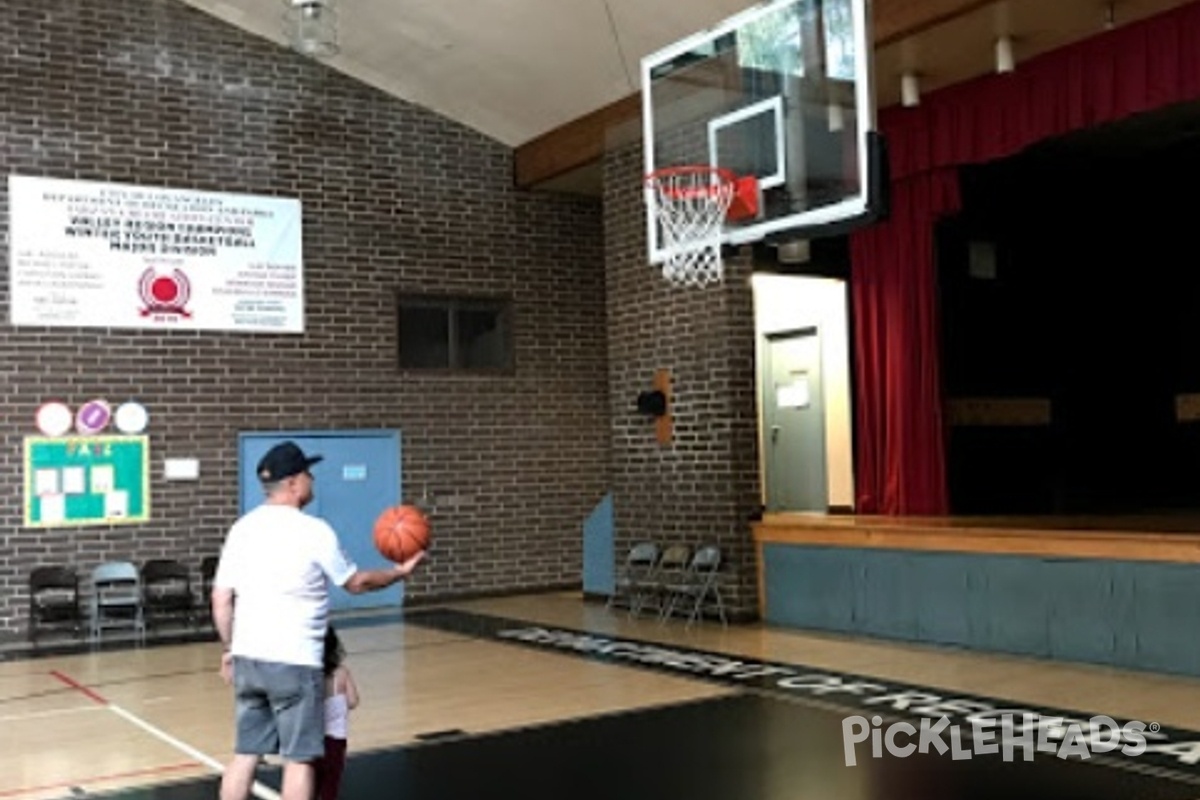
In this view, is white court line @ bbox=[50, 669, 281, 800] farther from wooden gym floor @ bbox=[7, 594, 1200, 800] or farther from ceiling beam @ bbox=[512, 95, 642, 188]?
ceiling beam @ bbox=[512, 95, 642, 188]

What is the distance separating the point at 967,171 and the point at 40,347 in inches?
319

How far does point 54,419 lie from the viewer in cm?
1064

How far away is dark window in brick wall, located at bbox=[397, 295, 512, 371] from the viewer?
41.3 feet

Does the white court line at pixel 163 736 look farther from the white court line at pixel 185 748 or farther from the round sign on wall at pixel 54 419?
the round sign on wall at pixel 54 419

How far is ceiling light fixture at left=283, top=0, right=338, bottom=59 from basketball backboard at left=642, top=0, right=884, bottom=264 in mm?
3392

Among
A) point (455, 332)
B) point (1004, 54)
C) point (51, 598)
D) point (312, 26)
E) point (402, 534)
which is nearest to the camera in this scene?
point (402, 534)

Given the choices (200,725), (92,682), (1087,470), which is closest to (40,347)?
(92,682)

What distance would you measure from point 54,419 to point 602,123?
17.5 ft

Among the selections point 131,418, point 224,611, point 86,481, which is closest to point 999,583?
point 224,611

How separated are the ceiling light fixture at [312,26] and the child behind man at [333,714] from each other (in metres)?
6.99

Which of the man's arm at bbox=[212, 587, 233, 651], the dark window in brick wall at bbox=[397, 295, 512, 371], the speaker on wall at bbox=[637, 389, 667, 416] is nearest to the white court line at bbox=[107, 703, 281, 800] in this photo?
the man's arm at bbox=[212, 587, 233, 651]

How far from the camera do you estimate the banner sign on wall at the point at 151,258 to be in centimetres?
1065

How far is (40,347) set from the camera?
10641 mm

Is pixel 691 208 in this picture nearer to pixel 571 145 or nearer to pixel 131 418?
pixel 571 145
